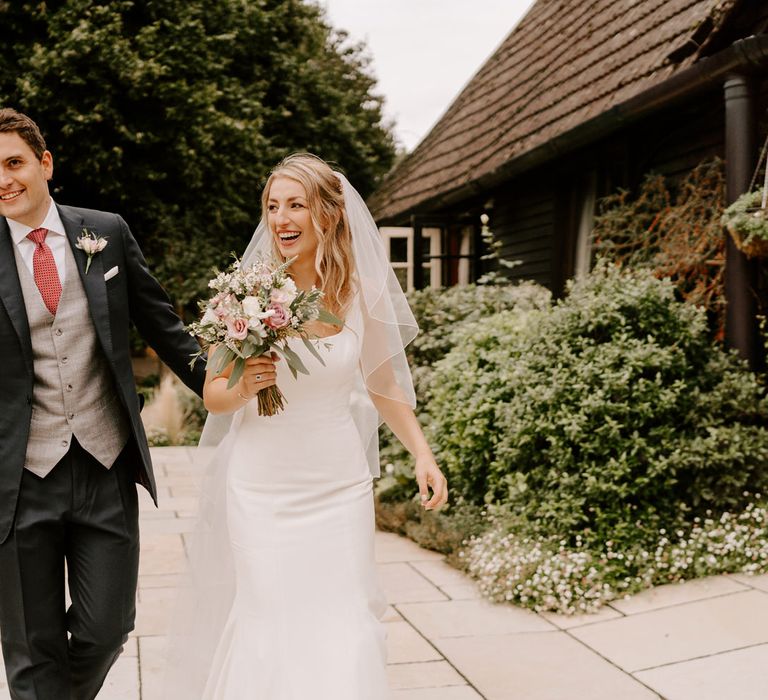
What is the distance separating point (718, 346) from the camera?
655cm

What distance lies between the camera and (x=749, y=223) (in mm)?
5801

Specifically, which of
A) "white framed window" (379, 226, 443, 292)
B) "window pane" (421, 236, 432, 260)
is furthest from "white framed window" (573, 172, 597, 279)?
"window pane" (421, 236, 432, 260)

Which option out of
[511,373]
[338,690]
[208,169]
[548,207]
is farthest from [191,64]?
[338,690]

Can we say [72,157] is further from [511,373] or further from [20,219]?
[20,219]

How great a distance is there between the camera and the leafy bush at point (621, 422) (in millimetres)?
5574

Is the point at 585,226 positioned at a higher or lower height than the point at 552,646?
higher

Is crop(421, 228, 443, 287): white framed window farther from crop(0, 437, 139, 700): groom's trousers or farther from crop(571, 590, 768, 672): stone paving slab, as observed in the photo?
crop(0, 437, 139, 700): groom's trousers

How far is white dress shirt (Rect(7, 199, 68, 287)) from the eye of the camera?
9.81ft

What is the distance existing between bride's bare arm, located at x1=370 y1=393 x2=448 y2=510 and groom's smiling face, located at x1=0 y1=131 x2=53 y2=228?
1321 mm

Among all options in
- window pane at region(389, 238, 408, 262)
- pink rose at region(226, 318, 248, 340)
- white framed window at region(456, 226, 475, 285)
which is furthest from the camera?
window pane at region(389, 238, 408, 262)

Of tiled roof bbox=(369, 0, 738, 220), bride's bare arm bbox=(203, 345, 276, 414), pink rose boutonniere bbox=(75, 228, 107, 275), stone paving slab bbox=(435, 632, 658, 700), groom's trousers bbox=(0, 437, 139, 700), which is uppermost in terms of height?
tiled roof bbox=(369, 0, 738, 220)

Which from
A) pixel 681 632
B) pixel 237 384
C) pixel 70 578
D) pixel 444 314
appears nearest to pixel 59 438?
pixel 70 578

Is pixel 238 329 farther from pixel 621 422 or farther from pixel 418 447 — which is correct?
pixel 621 422

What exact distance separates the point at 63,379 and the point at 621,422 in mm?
3741
